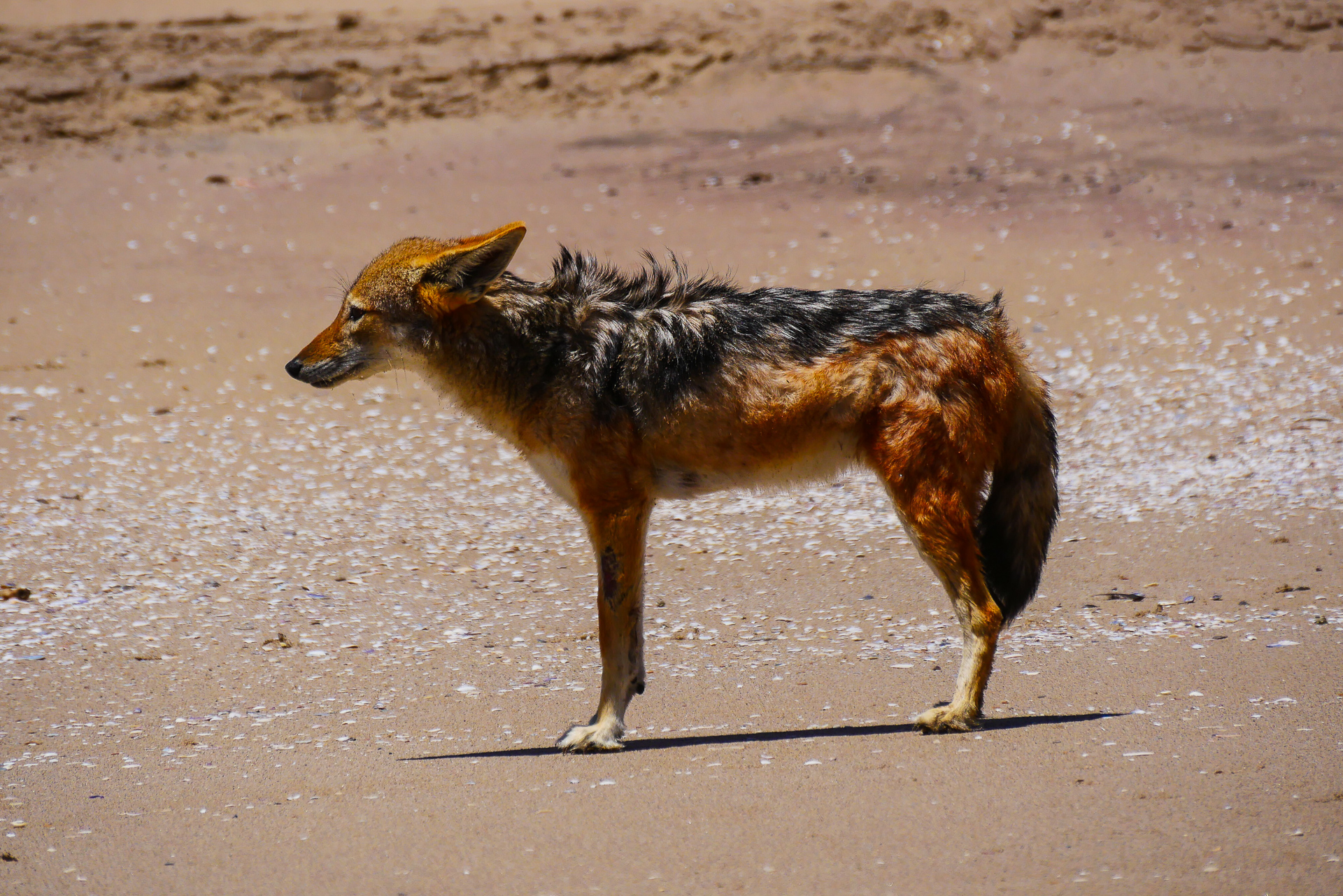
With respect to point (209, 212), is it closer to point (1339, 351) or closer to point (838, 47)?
point (838, 47)

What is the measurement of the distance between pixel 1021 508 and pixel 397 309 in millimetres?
2858

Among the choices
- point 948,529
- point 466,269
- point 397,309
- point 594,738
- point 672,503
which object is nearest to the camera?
point 948,529

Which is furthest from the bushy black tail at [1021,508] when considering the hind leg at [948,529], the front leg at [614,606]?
the front leg at [614,606]

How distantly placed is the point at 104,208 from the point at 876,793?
1380 cm

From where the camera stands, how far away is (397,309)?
20.0ft

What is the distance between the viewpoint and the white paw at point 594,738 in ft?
18.7

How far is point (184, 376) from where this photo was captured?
39.5 ft

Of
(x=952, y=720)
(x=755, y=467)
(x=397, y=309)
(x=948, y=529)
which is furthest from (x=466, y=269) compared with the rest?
(x=952, y=720)

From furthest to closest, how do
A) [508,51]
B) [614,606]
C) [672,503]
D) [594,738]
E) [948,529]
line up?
[508,51]
[672,503]
[614,606]
[594,738]
[948,529]

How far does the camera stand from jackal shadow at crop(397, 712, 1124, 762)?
5.73m

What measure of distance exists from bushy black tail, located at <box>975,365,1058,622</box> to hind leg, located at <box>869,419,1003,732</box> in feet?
0.81

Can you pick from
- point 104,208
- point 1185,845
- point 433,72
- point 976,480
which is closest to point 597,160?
point 433,72

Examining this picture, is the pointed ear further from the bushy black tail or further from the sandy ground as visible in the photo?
the bushy black tail

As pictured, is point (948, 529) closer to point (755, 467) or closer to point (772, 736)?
point (755, 467)
